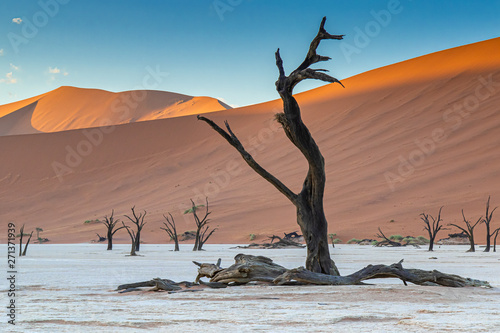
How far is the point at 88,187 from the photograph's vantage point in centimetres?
6178

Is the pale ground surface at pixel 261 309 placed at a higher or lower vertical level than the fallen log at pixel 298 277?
lower

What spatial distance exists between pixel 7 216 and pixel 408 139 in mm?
32621

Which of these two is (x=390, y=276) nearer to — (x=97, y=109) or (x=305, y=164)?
(x=305, y=164)

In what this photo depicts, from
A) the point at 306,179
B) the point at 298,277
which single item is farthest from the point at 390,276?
the point at 306,179

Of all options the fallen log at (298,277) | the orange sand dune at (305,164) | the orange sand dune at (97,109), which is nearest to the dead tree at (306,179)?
the fallen log at (298,277)

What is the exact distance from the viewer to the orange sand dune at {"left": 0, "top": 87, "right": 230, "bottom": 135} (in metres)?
103

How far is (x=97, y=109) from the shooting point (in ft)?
358

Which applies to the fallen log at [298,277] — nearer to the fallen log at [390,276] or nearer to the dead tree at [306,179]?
the fallen log at [390,276]

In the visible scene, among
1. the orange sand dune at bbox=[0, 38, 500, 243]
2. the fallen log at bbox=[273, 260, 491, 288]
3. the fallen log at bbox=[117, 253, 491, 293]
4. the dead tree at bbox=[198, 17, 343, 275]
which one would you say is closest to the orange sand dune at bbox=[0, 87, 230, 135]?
the orange sand dune at bbox=[0, 38, 500, 243]

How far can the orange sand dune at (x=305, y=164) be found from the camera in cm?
4131

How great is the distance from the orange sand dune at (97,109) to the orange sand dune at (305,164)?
27.5 m

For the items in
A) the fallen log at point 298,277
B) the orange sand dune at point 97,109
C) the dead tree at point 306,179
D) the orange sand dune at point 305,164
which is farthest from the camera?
the orange sand dune at point 97,109

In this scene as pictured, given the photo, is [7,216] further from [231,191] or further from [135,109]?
[135,109]

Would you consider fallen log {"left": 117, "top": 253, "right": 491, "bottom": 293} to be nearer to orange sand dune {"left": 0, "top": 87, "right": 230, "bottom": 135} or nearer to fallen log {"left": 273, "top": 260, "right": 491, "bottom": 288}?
fallen log {"left": 273, "top": 260, "right": 491, "bottom": 288}
